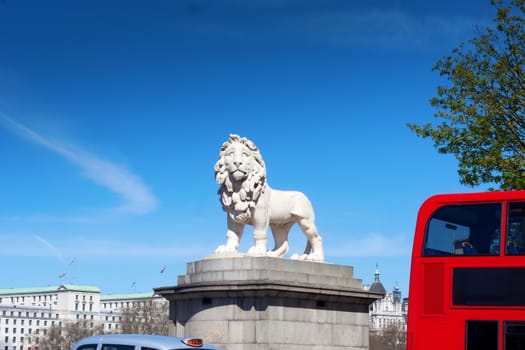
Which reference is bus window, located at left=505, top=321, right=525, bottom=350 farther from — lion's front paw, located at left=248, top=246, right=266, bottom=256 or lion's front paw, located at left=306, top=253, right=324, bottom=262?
lion's front paw, located at left=306, top=253, right=324, bottom=262

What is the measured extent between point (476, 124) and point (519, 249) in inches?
418

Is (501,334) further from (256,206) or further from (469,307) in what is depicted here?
(256,206)

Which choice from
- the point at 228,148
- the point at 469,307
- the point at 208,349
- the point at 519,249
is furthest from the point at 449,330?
the point at 228,148

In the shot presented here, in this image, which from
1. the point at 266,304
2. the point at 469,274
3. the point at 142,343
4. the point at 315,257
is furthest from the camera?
the point at 315,257

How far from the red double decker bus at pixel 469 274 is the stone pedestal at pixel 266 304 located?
7334 mm

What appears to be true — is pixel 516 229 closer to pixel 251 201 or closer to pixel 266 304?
pixel 266 304

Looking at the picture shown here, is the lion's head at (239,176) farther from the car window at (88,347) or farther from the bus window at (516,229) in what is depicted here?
the bus window at (516,229)

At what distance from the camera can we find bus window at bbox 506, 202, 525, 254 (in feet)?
46.7

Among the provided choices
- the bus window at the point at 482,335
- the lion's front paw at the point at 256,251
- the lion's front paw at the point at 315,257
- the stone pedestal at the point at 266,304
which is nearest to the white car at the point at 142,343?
the bus window at the point at 482,335

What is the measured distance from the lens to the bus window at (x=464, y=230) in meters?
14.6

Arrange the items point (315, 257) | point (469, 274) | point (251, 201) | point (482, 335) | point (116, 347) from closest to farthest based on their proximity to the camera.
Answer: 1. point (116, 347)
2. point (482, 335)
3. point (469, 274)
4. point (251, 201)
5. point (315, 257)

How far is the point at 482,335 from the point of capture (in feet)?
46.8

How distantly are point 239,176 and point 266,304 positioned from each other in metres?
3.48

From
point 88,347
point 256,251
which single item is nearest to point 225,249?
point 256,251
